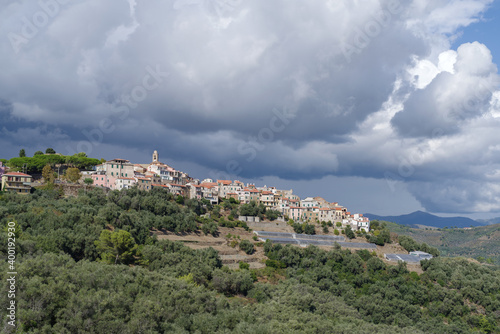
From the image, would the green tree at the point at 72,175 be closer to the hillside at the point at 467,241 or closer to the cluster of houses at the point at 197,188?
the cluster of houses at the point at 197,188

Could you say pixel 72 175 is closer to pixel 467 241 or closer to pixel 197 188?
pixel 197 188

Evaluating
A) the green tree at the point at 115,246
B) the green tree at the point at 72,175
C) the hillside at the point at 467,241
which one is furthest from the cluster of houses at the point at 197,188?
the hillside at the point at 467,241

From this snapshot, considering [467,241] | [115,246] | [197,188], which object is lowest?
[467,241]

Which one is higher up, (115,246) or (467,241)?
(115,246)

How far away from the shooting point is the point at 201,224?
210 feet

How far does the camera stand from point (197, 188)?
262ft

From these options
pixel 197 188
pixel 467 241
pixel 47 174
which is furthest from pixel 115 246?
pixel 467 241

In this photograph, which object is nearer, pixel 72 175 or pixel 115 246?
pixel 115 246

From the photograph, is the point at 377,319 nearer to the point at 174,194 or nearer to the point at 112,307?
the point at 112,307

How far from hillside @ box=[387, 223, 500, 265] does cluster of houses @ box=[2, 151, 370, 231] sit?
6860 centimetres

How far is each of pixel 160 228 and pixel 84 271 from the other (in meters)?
30.5

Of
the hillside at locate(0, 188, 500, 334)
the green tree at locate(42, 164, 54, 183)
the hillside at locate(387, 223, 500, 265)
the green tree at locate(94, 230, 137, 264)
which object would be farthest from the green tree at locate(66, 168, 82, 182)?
the hillside at locate(387, 223, 500, 265)

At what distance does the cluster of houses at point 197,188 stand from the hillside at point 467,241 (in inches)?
2701

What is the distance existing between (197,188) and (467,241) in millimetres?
137344
